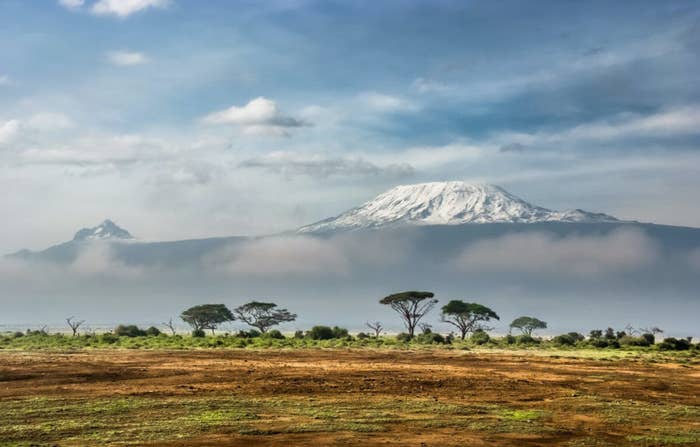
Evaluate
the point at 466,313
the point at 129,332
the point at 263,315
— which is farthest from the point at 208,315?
the point at 466,313

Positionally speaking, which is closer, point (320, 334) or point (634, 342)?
point (634, 342)

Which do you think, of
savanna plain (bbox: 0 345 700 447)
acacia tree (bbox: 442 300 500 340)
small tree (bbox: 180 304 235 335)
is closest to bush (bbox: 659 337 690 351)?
savanna plain (bbox: 0 345 700 447)

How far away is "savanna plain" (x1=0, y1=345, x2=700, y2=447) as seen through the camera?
69.6 feet

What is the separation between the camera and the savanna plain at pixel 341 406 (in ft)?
69.6

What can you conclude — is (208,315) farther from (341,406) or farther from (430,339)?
(341,406)

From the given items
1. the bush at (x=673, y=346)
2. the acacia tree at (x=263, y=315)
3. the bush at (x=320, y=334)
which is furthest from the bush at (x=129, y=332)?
the bush at (x=673, y=346)

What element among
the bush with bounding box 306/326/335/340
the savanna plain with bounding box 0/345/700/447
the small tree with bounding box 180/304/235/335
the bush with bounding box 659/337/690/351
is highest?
the small tree with bounding box 180/304/235/335

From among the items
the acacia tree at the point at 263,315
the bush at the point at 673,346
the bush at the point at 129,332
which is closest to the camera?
the bush at the point at 673,346

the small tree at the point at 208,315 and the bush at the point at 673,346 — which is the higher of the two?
the small tree at the point at 208,315

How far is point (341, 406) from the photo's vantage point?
26812 mm

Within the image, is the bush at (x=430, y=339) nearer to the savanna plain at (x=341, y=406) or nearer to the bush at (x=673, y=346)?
the bush at (x=673, y=346)

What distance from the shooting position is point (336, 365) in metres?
46.7

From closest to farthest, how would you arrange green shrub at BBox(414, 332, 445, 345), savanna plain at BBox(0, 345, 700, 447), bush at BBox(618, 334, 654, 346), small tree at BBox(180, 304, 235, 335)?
1. savanna plain at BBox(0, 345, 700, 447)
2. bush at BBox(618, 334, 654, 346)
3. green shrub at BBox(414, 332, 445, 345)
4. small tree at BBox(180, 304, 235, 335)

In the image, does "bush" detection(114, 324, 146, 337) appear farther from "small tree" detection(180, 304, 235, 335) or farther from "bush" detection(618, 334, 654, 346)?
"bush" detection(618, 334, 654, 346)
